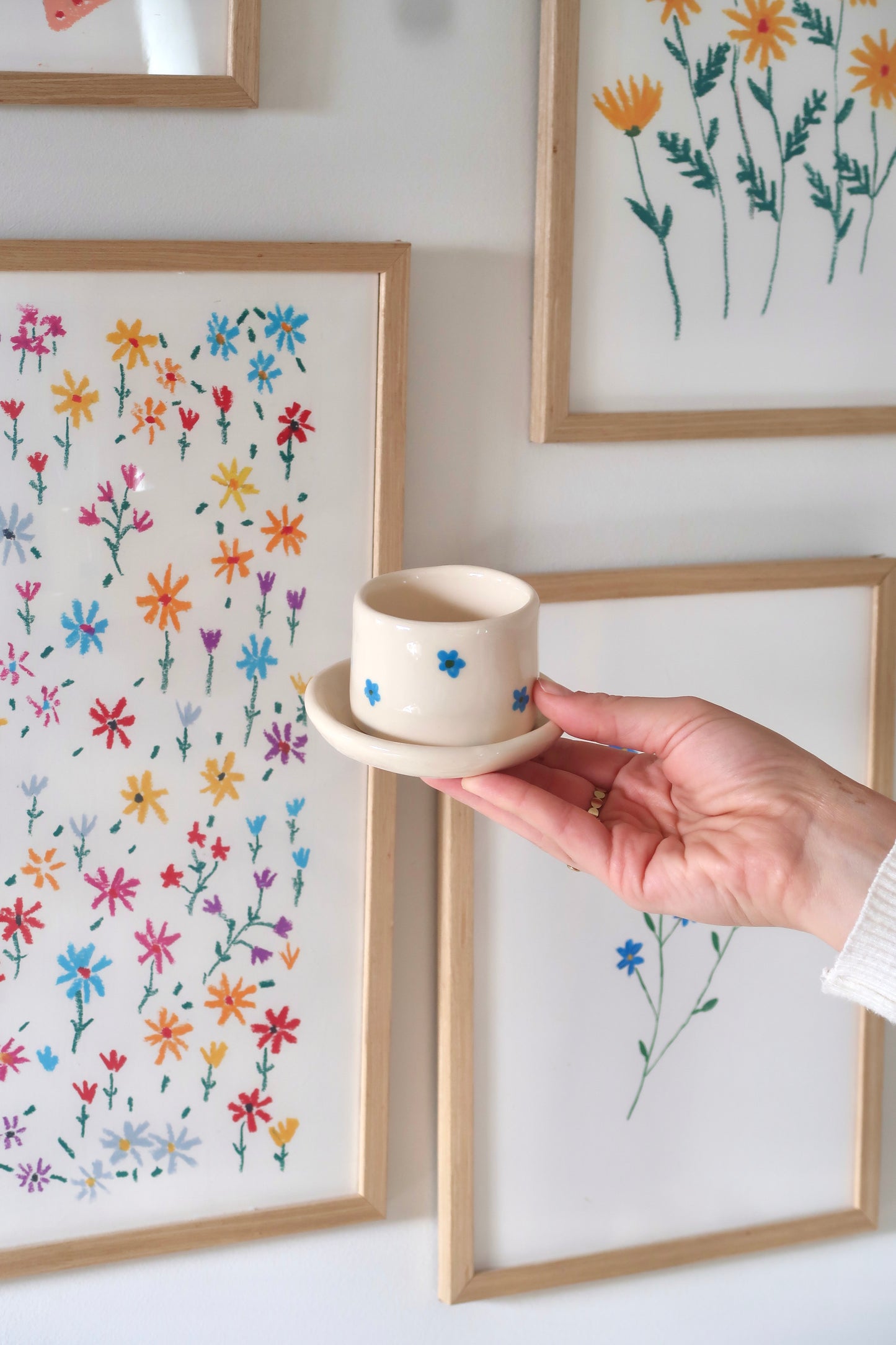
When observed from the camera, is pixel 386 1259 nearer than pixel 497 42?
No

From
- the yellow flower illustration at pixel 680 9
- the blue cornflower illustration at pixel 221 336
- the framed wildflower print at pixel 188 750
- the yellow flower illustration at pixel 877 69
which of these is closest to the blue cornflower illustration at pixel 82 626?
the framed wildflower print at pixel 188 750

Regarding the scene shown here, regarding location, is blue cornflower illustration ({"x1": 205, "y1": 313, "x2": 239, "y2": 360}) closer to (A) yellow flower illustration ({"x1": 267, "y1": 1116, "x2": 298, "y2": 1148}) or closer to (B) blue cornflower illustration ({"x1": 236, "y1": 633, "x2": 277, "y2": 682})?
(B) blue cornflower illustration ({"x1": 236, "y1": 633, "x2": 277, "y2": 682})

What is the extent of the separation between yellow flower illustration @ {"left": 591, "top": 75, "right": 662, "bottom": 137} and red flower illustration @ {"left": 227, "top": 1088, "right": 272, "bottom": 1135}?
33.1 inches

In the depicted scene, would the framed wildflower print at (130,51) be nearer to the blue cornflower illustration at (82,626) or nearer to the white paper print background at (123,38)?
the white paper print background at (123,38)

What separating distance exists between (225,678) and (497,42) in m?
0.53

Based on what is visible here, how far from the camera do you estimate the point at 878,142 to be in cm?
87

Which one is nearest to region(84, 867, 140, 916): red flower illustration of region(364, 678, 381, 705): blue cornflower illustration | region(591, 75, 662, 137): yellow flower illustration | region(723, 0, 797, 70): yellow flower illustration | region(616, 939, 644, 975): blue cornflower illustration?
region(364, 678, 381, 705): blue cornflower illustration

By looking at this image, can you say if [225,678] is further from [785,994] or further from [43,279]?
[785,994]

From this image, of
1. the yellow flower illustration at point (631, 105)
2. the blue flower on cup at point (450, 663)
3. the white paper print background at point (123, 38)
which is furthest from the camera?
the yellow flower illustration at point (631, 105)

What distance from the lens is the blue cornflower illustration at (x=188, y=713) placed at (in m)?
0.82

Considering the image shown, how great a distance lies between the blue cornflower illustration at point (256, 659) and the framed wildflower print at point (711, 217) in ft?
0.92

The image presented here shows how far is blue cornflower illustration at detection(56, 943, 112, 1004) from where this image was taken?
828 mm

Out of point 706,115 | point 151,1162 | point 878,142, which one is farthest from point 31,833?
point 878,142

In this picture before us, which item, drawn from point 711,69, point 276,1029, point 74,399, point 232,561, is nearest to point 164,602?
point 232,561
